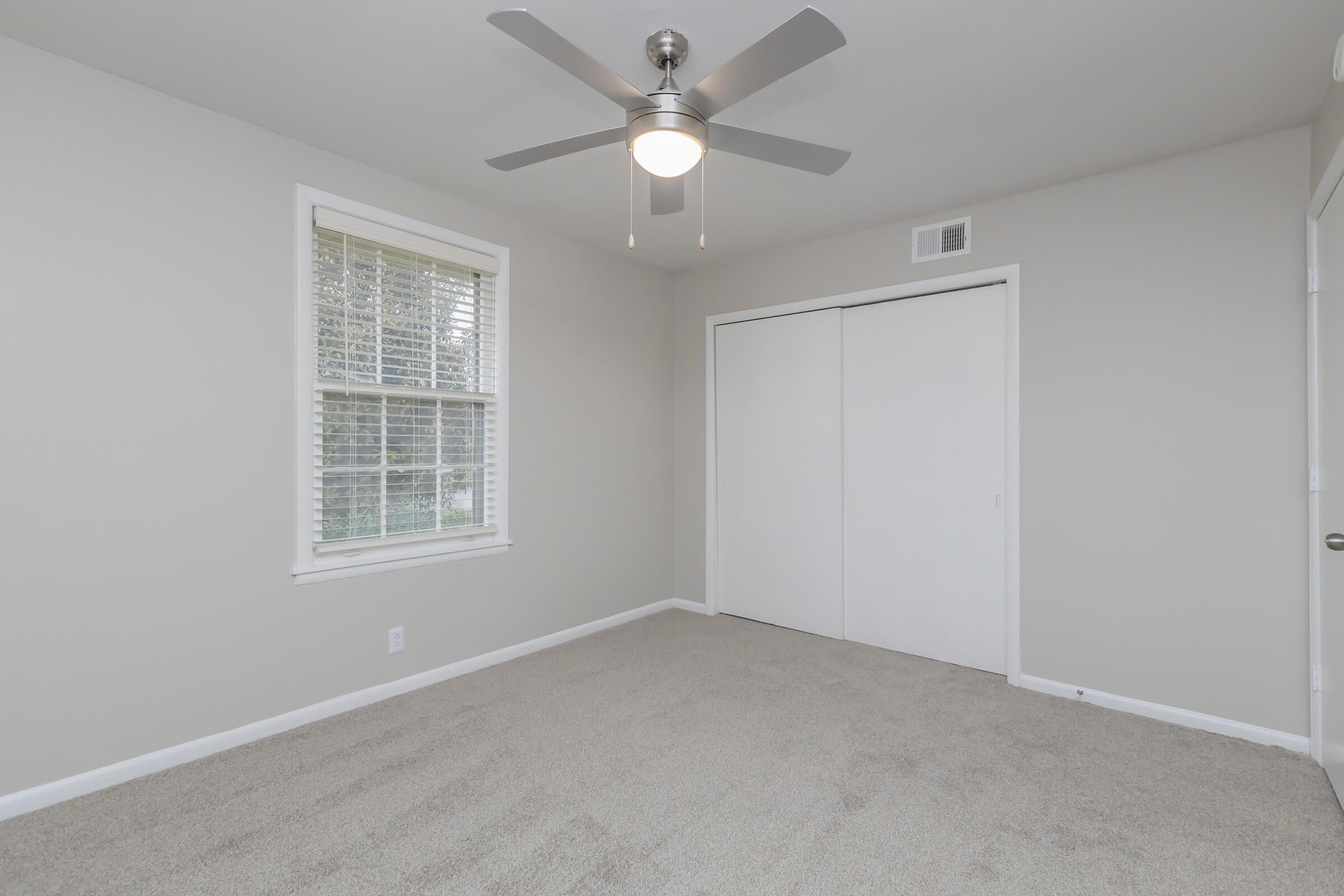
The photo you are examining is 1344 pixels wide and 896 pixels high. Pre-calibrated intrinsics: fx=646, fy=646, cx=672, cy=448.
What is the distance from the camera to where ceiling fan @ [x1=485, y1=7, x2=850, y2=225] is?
145cm

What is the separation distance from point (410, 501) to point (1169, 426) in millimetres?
3472

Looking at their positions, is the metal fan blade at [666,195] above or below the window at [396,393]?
above

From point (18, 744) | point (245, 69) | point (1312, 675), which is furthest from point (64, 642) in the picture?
point (1312, 675)

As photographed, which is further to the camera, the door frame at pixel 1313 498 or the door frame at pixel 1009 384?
the door frame at pixel 1009 384

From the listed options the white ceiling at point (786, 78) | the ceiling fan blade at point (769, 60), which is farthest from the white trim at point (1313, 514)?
the ceiling fan blade at point (769, 60)

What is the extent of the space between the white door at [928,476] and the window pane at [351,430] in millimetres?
2596

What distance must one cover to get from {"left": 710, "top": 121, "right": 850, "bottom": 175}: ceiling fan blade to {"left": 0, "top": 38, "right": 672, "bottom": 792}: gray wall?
185 cm

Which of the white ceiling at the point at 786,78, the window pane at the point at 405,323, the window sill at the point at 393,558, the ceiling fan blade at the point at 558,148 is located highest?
the white ceiling at the point at 786,78

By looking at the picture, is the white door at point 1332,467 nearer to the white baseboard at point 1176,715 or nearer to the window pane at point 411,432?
the white baseboard at point 1176,715

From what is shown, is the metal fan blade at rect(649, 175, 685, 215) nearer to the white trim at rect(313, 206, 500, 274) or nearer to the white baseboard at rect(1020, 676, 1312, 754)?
the white trim at rect(313, 206, 500, 274)

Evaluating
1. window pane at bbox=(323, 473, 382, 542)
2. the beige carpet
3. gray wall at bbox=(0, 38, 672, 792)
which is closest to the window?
window pane at bbox=(323, 473, 382, 542)

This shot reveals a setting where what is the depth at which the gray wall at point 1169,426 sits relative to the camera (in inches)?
101

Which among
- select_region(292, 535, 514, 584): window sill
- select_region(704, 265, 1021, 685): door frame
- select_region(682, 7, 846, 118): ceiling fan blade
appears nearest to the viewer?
select_region(682, 7, 846, 118): ceiling fan blade

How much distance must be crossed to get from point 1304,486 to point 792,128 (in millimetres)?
2446
